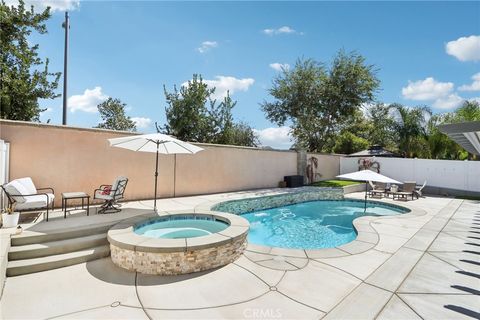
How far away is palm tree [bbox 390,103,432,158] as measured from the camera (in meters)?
21.7

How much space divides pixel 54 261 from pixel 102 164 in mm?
4763

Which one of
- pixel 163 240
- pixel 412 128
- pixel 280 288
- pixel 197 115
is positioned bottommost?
pixel 280 288

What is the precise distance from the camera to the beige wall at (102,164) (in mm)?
7129

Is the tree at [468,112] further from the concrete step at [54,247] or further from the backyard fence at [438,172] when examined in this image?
the concrete step at [54,247]

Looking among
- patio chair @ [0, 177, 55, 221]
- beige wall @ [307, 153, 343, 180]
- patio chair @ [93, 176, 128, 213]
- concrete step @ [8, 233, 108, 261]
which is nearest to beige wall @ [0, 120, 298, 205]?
patio chair @ [0, 177, 55, 221]

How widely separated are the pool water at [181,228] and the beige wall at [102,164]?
12.2 feet

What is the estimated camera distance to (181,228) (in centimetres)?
601

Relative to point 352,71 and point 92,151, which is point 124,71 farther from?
point 352,71

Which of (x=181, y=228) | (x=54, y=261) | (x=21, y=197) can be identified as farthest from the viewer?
(x=181, y=228)

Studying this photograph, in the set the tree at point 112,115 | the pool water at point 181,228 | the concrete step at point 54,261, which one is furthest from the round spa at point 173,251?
the tree at point 112,115

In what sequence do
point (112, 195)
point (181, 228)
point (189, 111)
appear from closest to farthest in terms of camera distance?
point (181, 228) < point (112, 195) < point (189, 111)

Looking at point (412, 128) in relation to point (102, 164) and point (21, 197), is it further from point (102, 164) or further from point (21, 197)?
point (21, 197)

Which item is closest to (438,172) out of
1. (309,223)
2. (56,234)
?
(309,223)

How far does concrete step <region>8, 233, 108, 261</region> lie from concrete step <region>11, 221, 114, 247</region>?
8 cm
